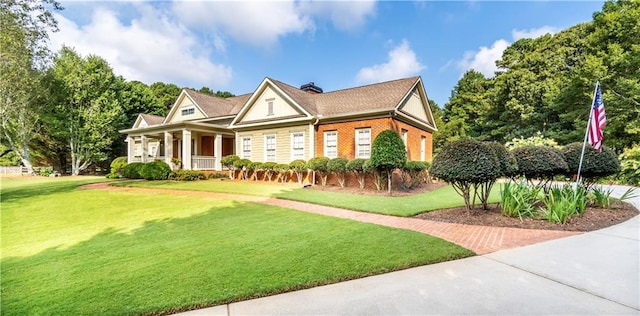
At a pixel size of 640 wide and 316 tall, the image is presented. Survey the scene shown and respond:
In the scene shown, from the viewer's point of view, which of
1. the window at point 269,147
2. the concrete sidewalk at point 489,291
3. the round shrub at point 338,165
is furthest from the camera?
the window at point 269,147

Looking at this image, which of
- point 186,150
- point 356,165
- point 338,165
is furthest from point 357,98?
point 186,150

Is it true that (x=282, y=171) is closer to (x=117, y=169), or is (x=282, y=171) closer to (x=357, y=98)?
(x=357, y=98)

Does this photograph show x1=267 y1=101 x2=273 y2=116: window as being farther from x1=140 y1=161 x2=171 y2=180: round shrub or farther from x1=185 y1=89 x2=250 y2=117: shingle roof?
x1=140 y1=161 x2=171 y2=180: round shrub

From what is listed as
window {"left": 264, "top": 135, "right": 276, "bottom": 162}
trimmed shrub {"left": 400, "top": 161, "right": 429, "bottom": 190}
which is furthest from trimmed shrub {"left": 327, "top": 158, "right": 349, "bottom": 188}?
window {"left": 264, "top": 135, "right": 276, "bottom": 162}

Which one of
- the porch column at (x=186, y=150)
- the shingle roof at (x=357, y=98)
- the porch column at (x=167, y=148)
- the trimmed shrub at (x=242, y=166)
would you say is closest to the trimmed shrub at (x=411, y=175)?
the shingle roof at (x=357, y=98)

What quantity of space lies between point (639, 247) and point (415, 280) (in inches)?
176

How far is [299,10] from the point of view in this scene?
499 inches

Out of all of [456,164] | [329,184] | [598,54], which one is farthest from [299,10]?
[598,54]

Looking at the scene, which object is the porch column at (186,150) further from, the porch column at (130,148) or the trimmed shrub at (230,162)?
the porch column at (130,148)

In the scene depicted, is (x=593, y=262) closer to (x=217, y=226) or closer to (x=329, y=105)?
(x=217, y=226)

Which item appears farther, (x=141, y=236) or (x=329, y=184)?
(x=329, y=184)

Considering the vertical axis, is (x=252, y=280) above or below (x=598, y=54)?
below

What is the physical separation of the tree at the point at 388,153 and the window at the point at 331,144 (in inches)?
153

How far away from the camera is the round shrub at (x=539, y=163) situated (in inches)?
294
